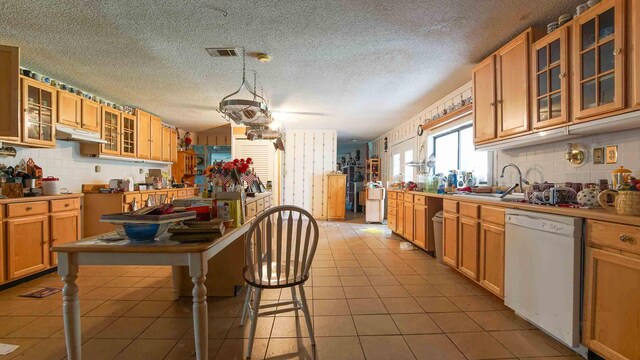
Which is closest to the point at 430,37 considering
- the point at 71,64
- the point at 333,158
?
the point at 71,64

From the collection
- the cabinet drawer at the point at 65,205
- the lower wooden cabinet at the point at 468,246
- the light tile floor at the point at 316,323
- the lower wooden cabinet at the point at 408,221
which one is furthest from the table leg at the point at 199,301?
the lower wooden cabinet at the point at 408,221

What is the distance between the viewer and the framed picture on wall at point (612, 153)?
2.05 meters

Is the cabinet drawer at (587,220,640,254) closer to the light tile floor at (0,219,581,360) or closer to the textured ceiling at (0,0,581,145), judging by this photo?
the light tile floor at (0,219,581,360)

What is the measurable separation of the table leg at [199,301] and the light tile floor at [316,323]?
0.47 meters

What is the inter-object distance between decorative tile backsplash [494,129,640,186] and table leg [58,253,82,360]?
11.2 feet

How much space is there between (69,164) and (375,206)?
19.2ft

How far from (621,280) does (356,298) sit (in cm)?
171

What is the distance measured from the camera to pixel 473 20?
2305 mm

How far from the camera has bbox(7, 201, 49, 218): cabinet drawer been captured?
2.71 meters

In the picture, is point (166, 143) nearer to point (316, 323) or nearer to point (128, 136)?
point (128, 136)

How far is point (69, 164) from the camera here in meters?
4.04

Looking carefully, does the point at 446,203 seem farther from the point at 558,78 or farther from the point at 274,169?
the point at 274,169

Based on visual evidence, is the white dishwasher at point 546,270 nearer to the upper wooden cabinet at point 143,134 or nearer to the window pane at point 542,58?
the window pane at point 542,58

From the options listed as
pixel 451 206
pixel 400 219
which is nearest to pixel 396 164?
pixel 400 219
